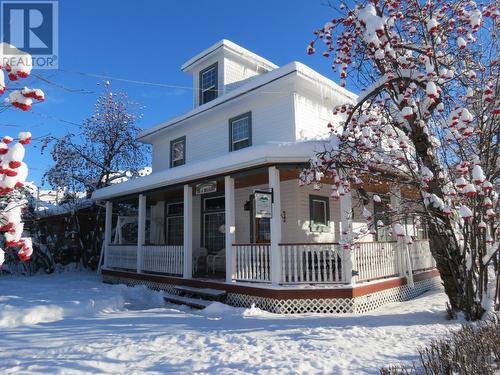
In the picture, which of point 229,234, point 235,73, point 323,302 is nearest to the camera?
point 323,302

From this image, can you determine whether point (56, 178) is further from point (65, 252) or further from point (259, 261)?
point (259, 261)

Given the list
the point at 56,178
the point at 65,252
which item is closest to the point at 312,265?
the point at 65,252

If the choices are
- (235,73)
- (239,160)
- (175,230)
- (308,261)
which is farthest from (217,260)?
(235,73)

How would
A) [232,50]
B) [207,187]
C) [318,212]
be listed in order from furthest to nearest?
1. [232,50]
2. [318,212]
3. [207,187]

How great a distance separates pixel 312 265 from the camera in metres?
8.20

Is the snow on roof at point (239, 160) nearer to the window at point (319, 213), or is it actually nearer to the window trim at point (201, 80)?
the window at point (319, 213)

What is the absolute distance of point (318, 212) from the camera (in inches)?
452

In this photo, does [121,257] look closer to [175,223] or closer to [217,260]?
[175,223]

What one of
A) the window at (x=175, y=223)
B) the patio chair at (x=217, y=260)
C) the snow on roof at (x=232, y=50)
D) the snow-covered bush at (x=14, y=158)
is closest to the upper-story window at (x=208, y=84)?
the snow on roof at (x=232, y=50)

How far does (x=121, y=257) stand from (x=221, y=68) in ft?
24.4

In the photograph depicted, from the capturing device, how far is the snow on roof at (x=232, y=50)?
44.2 ft

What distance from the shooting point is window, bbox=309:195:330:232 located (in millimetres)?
11227

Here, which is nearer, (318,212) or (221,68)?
(318,212)

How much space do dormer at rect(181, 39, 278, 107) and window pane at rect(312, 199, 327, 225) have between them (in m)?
5.07
